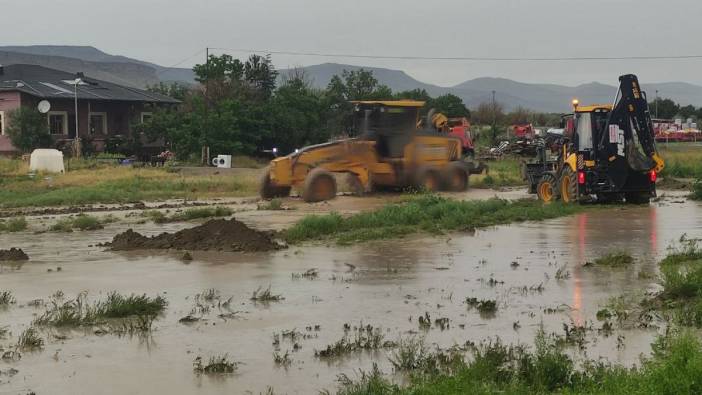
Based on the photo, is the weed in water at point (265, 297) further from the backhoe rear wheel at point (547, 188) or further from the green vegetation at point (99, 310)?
the backhoe rear wheel at point (547, 188)

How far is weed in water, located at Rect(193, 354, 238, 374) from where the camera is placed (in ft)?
28.0

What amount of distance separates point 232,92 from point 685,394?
54903mm

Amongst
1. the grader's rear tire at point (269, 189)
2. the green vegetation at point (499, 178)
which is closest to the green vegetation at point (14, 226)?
the grader's rear tire at point (269, 189)

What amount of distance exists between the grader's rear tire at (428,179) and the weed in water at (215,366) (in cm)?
2215

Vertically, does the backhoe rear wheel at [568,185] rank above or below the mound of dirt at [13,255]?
above

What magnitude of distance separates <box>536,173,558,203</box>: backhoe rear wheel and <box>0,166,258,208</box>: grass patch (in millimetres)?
11155

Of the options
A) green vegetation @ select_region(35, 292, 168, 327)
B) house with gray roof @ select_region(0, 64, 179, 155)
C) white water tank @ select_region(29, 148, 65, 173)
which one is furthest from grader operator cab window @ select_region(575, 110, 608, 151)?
house with gray roof @ select_region(0, 64, 179, 155)

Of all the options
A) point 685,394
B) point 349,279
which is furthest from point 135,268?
point 685,394

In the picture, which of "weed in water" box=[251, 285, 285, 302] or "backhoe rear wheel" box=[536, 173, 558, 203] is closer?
"weed in water" box=[251, 285, 285, 302]

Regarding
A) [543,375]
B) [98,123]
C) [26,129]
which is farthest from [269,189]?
[98,123]

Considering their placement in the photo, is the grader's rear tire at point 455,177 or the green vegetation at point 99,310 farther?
the grader's rear tire at point 455,177

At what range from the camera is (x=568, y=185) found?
82.0 ft

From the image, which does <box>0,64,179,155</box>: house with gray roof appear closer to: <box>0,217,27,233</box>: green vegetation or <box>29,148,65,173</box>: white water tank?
<box>29,148,65,173</box>: white water tank

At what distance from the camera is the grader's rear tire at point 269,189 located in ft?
96.7
